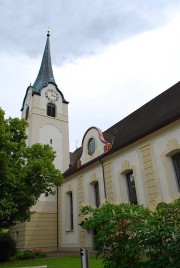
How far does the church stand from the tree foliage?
246 inches

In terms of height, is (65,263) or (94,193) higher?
(94,193)

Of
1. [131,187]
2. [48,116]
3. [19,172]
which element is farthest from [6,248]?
[48,116]

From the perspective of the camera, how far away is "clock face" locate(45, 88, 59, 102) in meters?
32.1

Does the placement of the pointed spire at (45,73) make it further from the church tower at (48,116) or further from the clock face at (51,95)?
the clock face at (51,95)

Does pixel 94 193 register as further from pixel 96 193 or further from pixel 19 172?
pixel 19 172

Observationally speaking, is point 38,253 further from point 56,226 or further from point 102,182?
point 102,182

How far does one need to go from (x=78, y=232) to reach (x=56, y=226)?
409cm

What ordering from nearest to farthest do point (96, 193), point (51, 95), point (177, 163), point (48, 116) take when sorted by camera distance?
point (177, 163) → point (96, 193) → point (48, 116) → point (51, 95)

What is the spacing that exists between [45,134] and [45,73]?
36.5ft

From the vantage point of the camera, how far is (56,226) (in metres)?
25.0

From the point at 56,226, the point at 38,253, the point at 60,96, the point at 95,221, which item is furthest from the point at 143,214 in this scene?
the point at 60,96

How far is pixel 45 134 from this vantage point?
29.2m

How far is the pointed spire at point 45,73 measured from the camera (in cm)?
3331

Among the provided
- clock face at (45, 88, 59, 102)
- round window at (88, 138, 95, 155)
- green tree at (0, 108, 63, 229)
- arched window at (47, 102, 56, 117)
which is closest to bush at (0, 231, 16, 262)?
green tree at (0, 108, 63, 229)
